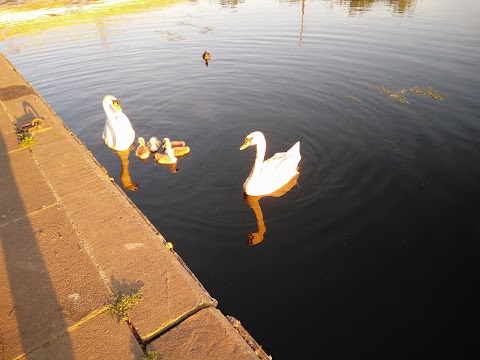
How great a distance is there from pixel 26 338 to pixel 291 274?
172 inches

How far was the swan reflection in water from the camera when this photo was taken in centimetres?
736

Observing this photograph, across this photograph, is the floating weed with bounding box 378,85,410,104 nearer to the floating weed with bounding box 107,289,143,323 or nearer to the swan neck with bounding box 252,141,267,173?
the swan neck with bounding box 252,141,267,173

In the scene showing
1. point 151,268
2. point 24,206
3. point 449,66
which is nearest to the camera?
point 151,268

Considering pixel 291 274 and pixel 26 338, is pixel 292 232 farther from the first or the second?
pixel 26 338

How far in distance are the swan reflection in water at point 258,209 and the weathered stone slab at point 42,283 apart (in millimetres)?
3495


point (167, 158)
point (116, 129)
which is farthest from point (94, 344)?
point (116, 129)

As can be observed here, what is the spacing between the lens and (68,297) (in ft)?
14.5

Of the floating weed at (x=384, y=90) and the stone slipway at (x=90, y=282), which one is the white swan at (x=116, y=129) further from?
the floating weed at (x=384, y=90)

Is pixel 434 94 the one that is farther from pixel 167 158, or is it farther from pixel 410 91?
pixel 167 158

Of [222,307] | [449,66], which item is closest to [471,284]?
[222,307]

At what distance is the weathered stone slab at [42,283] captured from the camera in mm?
4064

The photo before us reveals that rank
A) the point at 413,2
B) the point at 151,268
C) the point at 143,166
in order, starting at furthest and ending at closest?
the point at 413,2 < the point at 143,166 < the point at 151,268

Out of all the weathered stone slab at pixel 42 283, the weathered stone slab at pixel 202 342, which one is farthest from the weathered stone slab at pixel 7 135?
the weathered stone slab at pixel 202 342

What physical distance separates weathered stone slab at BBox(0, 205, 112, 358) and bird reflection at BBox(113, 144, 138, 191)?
3749mm
